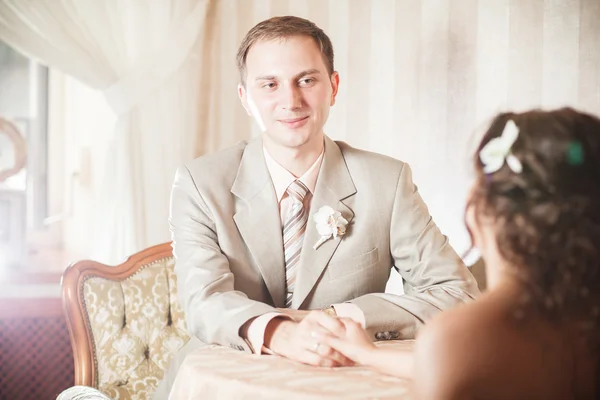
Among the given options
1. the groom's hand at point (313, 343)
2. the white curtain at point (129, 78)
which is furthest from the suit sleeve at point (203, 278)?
the white curtain at point (129, 78)

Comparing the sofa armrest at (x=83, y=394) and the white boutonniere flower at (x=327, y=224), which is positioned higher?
the white boutonniere flower at (x=327, y=224)

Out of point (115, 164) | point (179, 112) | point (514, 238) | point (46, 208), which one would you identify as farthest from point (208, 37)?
point (514, 238)

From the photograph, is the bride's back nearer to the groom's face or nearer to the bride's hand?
the bride's hand

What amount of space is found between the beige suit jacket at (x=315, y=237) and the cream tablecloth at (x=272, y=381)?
1.12 feet

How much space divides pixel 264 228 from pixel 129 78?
1979 millimetres

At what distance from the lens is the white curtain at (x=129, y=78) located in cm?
337

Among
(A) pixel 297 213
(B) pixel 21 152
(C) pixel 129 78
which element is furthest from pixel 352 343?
(B) pixel 21 152

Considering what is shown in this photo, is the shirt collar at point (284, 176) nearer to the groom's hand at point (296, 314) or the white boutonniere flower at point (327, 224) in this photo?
the white boutonniere flower at point (327, 224)

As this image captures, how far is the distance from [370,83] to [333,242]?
1.59 meters

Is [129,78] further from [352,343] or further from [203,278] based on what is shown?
[352,343]

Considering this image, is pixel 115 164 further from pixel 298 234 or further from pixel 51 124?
pixel 298 234

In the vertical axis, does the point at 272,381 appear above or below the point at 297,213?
below

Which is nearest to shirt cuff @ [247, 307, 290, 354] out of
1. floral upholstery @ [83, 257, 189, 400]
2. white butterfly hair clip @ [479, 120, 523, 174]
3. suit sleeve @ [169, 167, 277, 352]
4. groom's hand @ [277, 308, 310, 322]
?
suit sleeve @ [169, 167, 277, 352]

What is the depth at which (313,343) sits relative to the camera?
4.34 feet
